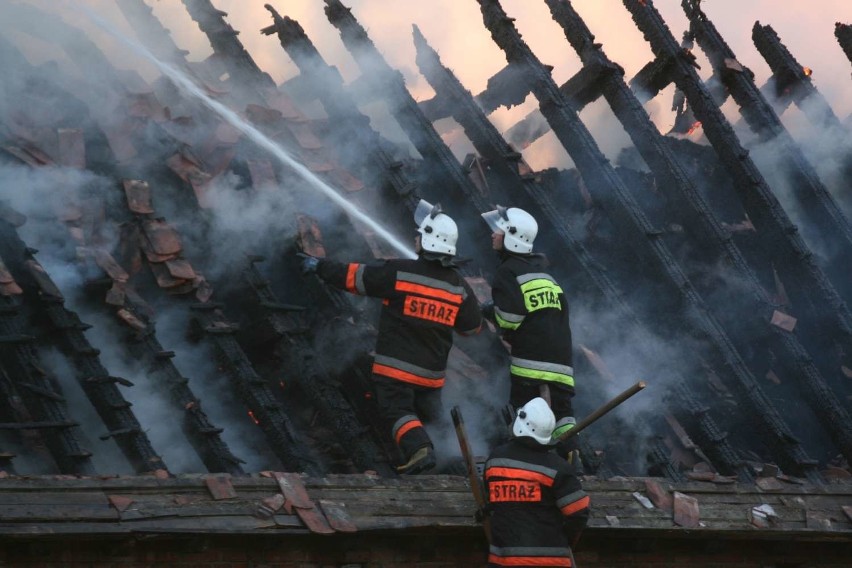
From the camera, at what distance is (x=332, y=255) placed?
438 inches

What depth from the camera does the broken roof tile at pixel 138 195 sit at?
1015cm

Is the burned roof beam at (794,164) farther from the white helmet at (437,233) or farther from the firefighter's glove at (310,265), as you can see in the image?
the firefighter's glove at (310,265)

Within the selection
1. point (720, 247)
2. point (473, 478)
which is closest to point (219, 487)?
point (473, 478)

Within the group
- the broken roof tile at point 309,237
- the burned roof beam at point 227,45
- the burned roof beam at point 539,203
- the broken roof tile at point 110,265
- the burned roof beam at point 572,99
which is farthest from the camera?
the burned roof beam at point 572,99

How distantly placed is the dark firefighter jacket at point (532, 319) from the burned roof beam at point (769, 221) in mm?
4646

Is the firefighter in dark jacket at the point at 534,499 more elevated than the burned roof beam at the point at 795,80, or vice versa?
the burned roof beam at the point at 795,80

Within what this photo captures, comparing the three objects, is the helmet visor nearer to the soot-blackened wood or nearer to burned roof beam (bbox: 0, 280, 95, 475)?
the soot-blackened wood

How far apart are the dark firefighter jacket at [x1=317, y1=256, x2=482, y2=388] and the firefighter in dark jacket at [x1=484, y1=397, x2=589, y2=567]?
42.2 inches

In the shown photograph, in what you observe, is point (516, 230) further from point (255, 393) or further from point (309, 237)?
point (309, 237)

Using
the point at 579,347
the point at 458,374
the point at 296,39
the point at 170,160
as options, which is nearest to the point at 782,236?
the point at 579,347

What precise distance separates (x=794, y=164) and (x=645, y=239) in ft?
9.36

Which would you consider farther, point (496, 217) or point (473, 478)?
point (496, 217)

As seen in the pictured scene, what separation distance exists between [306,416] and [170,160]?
2.33m

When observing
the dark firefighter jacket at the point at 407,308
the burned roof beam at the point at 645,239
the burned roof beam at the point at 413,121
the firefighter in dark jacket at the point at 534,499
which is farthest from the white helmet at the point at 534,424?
the burned roof beam at the point at 413,121
